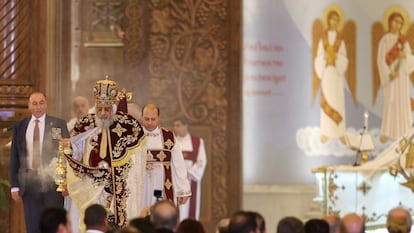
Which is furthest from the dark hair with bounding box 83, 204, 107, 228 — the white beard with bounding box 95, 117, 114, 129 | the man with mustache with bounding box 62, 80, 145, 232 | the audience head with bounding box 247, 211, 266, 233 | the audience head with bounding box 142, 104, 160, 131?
the audience head with bounding box 142, 104, 160, 131

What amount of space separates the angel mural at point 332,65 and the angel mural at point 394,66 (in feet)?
1.26

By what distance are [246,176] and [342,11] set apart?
9.52 feet

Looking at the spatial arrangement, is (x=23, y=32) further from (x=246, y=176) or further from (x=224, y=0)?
(x=246, y=176)

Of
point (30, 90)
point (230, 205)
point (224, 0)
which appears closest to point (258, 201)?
point (230, 205)

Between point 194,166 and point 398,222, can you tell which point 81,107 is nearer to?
point 194,166

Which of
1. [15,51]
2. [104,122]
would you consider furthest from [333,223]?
[15,51]

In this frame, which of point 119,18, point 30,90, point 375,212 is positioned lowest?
point 375,212

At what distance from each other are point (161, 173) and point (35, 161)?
1246 millimetres

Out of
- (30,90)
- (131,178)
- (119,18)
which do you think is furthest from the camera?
(119,18)

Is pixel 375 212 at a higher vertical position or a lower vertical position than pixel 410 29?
lower

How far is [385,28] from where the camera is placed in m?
19.2

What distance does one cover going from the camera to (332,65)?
63.3ft

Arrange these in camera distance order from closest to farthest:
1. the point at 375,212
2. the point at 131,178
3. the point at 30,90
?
the point at 131,178 < the point at 30,90 < the point at 375,212

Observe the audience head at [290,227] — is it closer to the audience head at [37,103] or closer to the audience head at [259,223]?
the audience head at [259,223]
